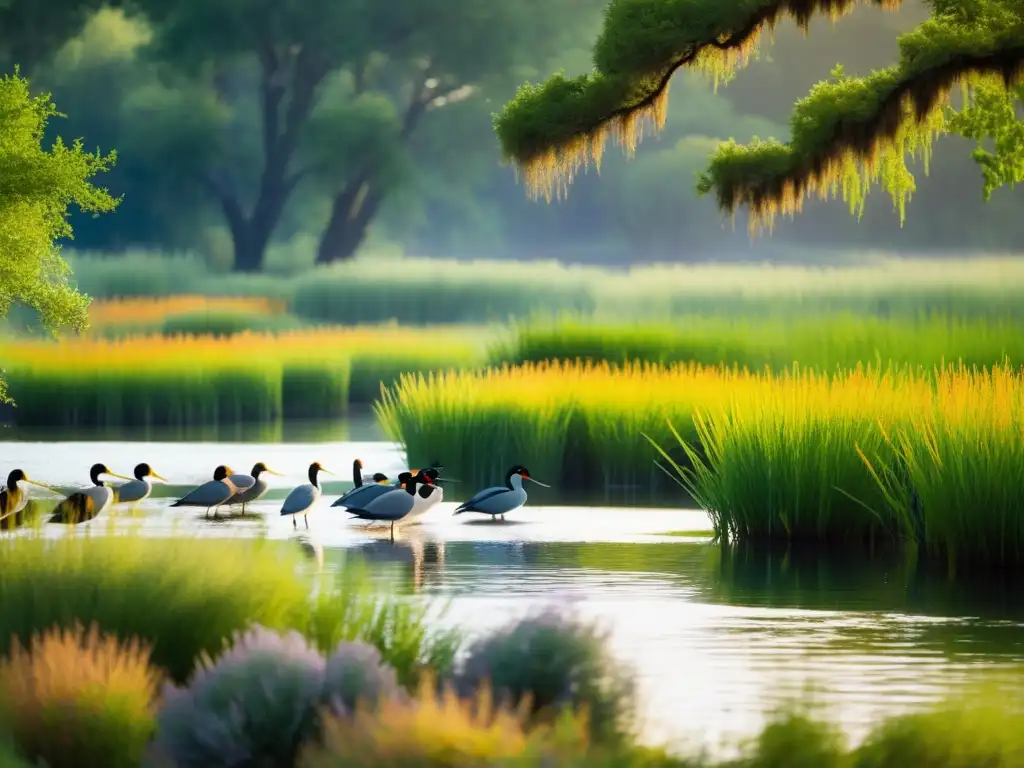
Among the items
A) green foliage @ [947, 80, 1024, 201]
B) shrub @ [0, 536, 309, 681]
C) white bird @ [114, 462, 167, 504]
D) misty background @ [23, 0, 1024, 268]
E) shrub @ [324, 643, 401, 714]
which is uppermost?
misty background @ [23, 0, 1024, 268]

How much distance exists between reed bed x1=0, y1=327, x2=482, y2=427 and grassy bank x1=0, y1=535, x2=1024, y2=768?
24.4m

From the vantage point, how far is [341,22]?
199 feet

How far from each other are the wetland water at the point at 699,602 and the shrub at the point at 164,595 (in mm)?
325

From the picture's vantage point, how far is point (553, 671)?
29.3ft

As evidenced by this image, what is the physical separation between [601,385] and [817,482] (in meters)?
7.68

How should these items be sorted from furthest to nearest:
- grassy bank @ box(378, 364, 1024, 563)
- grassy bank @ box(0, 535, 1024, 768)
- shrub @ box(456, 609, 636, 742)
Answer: grassy bank @ box(378, 364, 1024, 563), shrub @ box(456, 609, 636, 742), grassy bank @ box(0, 535, 1024, 768)

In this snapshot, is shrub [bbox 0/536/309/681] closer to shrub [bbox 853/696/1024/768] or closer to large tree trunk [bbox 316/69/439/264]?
shrub [bbox 853/696/1024/768]

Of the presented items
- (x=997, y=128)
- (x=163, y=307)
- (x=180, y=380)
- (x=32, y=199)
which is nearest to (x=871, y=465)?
(x=997, y=128)

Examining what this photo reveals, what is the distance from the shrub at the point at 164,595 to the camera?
10.1 metres

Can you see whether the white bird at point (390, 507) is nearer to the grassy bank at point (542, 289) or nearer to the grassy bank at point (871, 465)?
the grassy bank at point (871, 465)

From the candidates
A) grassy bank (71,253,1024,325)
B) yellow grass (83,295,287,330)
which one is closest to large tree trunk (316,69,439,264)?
grassy bank (71,253,1024,325)

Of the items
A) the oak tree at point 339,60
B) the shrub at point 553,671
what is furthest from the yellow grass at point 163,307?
the shrub at point 553,671

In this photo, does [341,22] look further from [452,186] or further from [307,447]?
[307,447]

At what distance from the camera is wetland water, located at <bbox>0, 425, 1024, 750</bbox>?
10.8 meters
